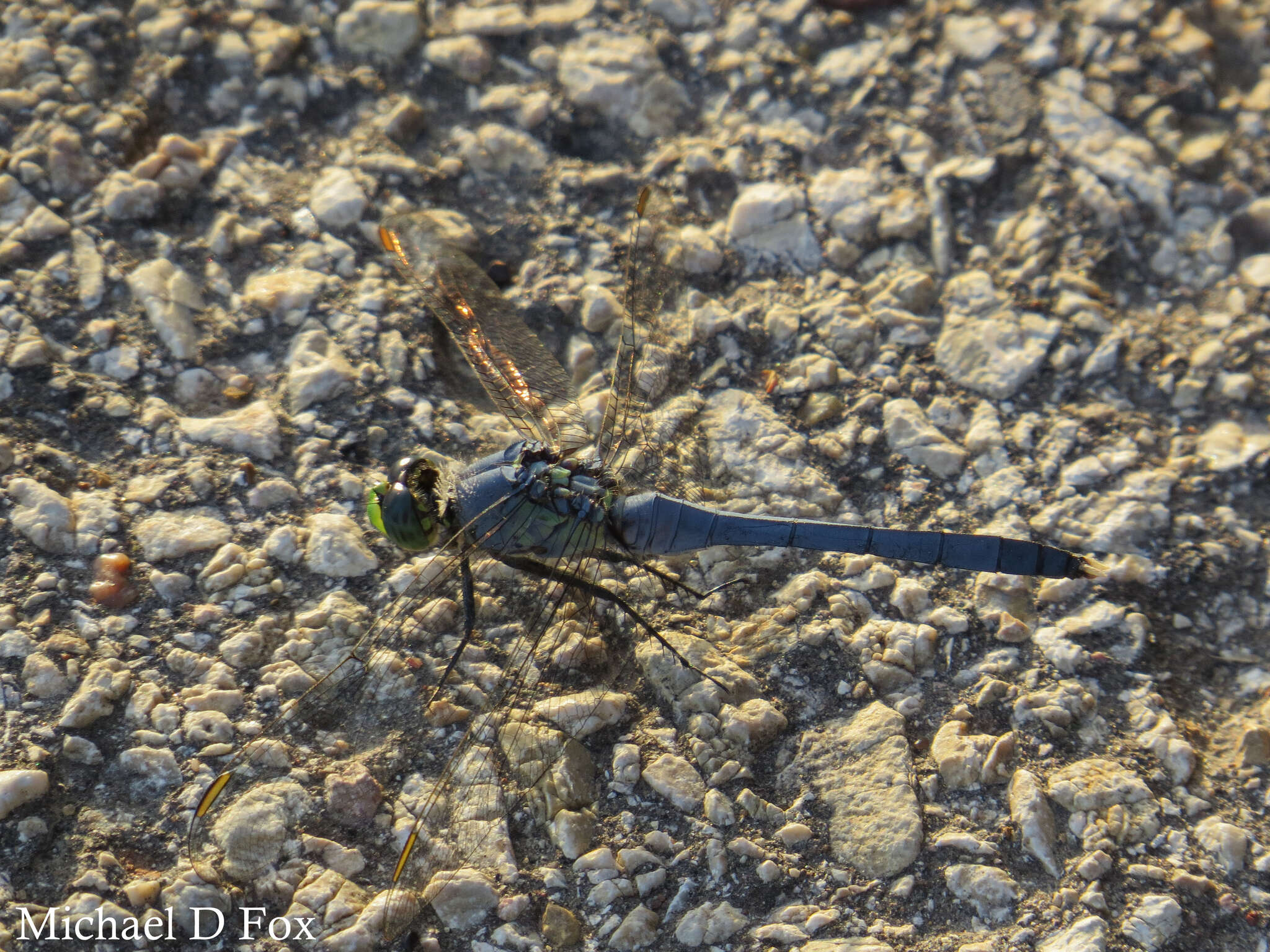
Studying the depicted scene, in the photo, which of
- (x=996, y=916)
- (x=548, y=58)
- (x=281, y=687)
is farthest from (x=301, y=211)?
(x=996, y=916)

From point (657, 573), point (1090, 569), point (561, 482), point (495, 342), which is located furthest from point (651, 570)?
point (1090, 569)

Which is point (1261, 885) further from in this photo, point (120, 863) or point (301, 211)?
point (301, 211)

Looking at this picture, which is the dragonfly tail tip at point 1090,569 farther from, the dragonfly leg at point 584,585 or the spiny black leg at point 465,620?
the spiny black leg at point 465,620

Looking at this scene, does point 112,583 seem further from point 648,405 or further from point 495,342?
point 648,405

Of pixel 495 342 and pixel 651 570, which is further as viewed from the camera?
pixel 495 342

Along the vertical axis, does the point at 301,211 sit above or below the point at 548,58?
below

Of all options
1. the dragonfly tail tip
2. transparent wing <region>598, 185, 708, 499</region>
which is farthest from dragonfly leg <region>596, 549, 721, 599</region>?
the dragonfly tail tip

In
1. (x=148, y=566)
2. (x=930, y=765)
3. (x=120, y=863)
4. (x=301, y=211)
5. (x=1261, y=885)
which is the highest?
(x=301, y=211)

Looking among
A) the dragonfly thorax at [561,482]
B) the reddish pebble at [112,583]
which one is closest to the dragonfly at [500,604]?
the dragonfly thorax at [561,482]
